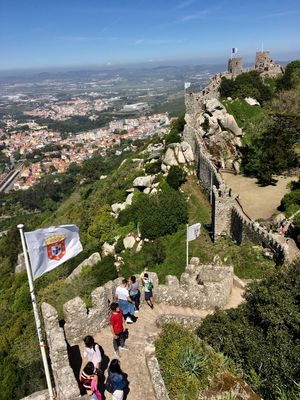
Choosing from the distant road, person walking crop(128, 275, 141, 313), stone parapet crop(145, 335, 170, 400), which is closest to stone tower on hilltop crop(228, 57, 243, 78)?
person walking crop(128, 275, 141, 313)

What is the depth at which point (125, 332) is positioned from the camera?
28.8 ft

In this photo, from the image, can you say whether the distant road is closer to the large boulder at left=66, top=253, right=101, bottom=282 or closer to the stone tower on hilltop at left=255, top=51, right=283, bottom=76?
the stone tower on hilltop at left=255, top=51, right=283, bottom=76

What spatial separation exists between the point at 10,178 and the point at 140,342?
388ft

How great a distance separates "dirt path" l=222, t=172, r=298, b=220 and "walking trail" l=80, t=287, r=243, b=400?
7689 millimetres

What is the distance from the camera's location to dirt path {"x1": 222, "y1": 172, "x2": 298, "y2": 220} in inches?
727

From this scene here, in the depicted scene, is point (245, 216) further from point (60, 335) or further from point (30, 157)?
point (30, 157)

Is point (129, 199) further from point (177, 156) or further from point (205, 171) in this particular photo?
point (205, 171)

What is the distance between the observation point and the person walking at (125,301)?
29.7ft

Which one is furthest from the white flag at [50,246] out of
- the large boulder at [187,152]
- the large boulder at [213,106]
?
the large boulder at [213,106]

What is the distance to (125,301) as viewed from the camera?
9.14 metres

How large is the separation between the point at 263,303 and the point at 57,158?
416 feet

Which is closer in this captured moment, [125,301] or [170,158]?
[125,301]

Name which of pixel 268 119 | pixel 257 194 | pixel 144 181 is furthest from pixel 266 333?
pixel 268 119

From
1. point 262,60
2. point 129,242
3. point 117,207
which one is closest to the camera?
point 129,242
